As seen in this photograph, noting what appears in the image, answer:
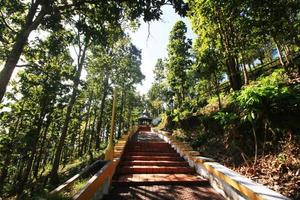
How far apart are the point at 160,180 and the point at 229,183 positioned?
8.00ft

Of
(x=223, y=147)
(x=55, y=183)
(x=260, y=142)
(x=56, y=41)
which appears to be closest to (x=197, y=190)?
(x=260, y=142)

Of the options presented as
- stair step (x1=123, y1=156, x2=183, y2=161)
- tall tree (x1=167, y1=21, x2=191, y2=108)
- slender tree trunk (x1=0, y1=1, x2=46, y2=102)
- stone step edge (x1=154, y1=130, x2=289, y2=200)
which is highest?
tall tree (x1=167, y1=21, x2=191, y2=108)

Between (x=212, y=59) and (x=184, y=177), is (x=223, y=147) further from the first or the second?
(x=212, y=59)

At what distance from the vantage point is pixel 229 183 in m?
4.80

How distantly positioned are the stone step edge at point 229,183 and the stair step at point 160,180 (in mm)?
328

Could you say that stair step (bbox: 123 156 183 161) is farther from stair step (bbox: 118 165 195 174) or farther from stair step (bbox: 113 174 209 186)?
stair step (bbox: 113 174 209 186)

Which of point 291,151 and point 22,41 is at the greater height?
point 22,41

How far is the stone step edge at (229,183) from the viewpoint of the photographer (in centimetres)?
364

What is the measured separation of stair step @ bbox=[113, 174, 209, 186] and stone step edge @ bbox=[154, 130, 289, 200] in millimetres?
328

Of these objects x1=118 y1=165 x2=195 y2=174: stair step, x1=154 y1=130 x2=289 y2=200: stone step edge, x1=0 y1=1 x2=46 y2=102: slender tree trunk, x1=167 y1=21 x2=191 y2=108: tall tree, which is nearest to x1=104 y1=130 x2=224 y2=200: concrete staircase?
x1=118 y1=165 x2=195 y2=174: stair step

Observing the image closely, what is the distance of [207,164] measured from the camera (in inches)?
253

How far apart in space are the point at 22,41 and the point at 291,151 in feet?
21.9

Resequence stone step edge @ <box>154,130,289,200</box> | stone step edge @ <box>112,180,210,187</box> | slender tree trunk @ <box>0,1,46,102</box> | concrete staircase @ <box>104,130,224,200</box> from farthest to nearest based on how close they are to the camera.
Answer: stone step edge @ <box>112,180,210,187</box> → concrete staircase @ <box>104,130,224,200</box> → slender tree trunk @ <box>0,1,46,102</box> → stone step edge @ <box>154,130,289,200</box>

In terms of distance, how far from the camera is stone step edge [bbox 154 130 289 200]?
3.64m
